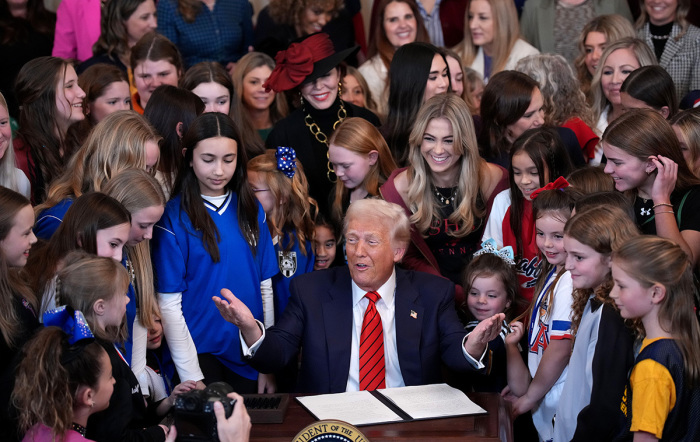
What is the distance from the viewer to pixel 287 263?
14.0 feet

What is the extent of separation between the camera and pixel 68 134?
14.4ft

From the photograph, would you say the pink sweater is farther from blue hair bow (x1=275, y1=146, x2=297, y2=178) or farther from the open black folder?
the open black folder

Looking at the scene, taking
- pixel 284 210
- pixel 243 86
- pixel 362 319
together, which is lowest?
pixel 362 319

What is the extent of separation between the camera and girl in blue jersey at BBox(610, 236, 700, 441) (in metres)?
2.78

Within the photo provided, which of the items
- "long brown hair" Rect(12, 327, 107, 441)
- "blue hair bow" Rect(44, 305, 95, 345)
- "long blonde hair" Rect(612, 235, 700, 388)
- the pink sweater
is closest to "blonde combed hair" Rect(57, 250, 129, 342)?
"blue hair bow" Rect(44, 305, 95, 345)

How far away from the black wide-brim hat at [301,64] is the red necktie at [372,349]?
1.65 meters

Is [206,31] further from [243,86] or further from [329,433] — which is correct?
[329,433]

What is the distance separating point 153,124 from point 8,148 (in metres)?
0.65

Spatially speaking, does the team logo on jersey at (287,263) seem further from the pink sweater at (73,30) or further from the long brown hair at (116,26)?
the pink sweater at (73,30)

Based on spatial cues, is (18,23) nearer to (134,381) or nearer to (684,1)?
(134,381)

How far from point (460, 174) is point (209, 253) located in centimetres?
126

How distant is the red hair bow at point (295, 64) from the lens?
4844 mm

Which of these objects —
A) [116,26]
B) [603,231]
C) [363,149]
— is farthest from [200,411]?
[116,26]

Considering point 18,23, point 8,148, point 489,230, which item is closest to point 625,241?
point 489,230
